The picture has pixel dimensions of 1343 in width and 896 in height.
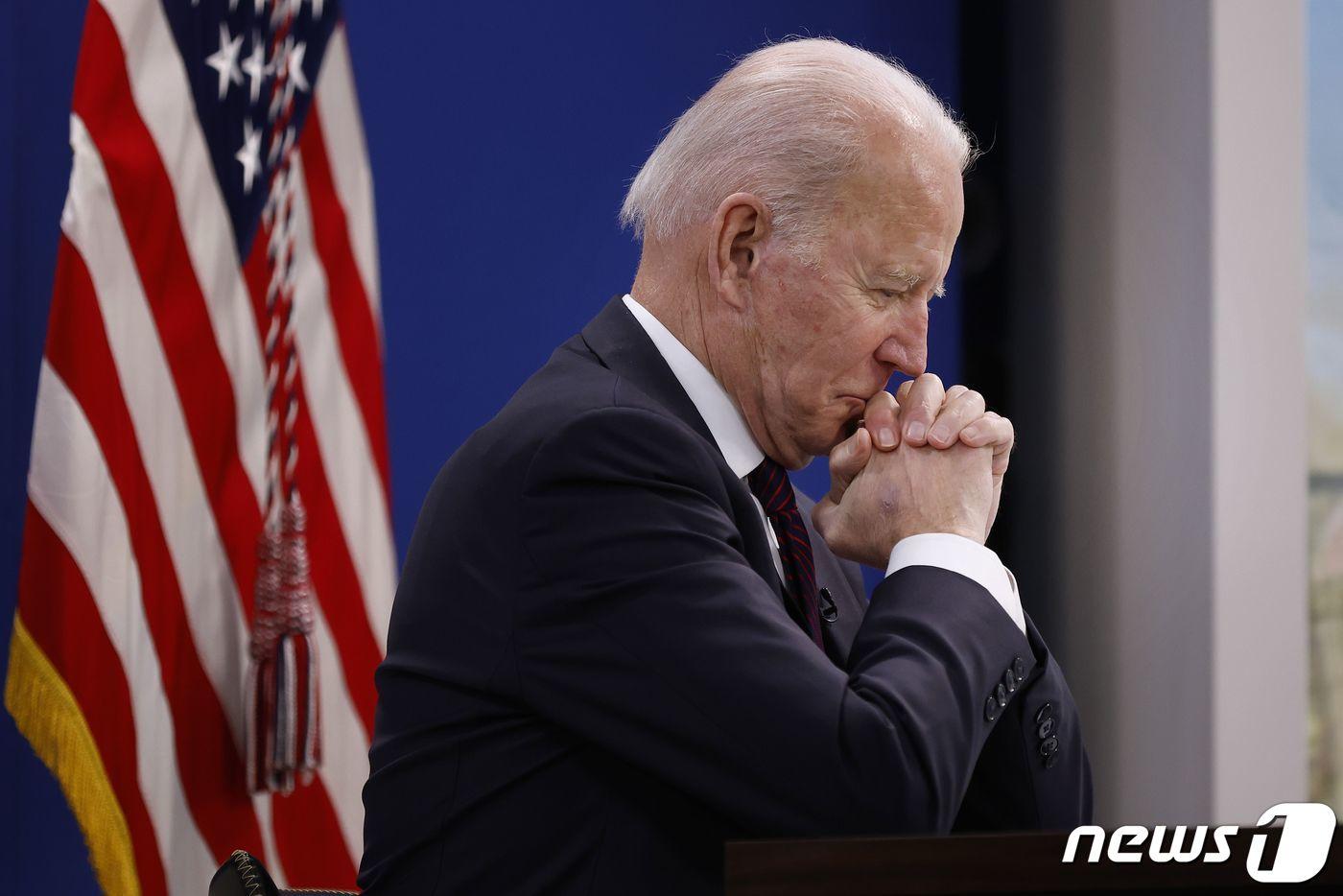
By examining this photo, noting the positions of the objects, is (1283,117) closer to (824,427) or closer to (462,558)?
(824,427)

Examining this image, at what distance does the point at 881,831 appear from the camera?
94 centimetres

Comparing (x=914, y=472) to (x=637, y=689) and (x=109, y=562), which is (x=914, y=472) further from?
(x=109, y=562)

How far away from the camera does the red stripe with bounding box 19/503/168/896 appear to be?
5.75 feet

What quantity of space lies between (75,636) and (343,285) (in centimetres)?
66

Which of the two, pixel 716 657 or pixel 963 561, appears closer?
pixel 716 657

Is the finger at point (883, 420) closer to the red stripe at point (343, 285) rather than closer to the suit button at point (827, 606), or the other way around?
the suit button at point (827, 606)

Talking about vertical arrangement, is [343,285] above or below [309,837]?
above

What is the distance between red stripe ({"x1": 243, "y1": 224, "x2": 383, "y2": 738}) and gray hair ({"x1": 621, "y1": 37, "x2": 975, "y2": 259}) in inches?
36.9

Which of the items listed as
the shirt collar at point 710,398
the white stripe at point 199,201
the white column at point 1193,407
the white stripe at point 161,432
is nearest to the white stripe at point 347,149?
the white stripe at point 199,201

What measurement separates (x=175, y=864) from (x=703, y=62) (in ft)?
5.65

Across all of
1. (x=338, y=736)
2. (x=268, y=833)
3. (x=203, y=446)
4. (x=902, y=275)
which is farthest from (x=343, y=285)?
(x=902, y=275)

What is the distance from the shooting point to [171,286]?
1.89 meters

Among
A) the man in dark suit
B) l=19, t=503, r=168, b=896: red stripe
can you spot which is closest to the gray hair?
the man in dark suit

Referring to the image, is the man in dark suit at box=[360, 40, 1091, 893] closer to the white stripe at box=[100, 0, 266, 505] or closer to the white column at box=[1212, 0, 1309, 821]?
the white stripe at box=[100, 0, 266, 505]
